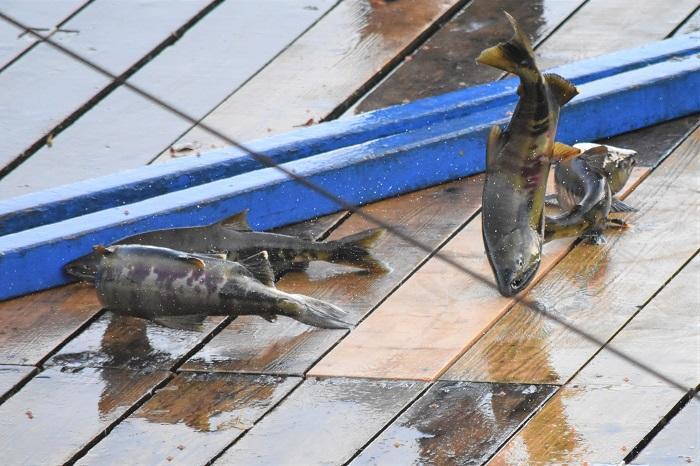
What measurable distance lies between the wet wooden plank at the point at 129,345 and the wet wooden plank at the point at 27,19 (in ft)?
8.08

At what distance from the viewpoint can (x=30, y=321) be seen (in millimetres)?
5199

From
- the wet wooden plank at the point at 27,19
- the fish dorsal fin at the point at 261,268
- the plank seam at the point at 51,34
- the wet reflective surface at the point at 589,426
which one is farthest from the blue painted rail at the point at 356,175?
the wet wooden plank at the point at 27,19

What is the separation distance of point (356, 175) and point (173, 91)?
4.57ft

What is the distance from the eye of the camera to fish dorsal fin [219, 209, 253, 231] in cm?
527

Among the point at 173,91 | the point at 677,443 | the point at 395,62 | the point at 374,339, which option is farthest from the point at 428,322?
the point at 173,91

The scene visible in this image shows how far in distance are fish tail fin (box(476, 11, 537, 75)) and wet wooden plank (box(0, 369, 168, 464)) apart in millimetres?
1280

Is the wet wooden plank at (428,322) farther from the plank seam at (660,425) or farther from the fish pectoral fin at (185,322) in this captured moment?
the plank seam at (660,425)

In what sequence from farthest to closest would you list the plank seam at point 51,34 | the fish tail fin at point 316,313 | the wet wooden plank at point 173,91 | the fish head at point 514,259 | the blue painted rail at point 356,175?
the plank seam at point 51,34
the wet wooden plank at point 173,91
the blue painted rail at point 356,175
the fish tail fin at point 316,313
the fish head at point 514,259

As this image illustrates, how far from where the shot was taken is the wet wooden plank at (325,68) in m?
6.52

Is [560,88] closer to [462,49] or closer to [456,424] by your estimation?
[456,424]

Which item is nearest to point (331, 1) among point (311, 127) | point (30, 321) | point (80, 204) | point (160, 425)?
point (311, 127)

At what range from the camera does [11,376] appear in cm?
488

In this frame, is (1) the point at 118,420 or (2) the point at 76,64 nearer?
(1) the point at 118,420

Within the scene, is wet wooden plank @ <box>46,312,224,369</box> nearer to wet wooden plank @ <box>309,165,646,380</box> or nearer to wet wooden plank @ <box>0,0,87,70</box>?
wet wooden plank @ <box>309,165,646,380</box>
